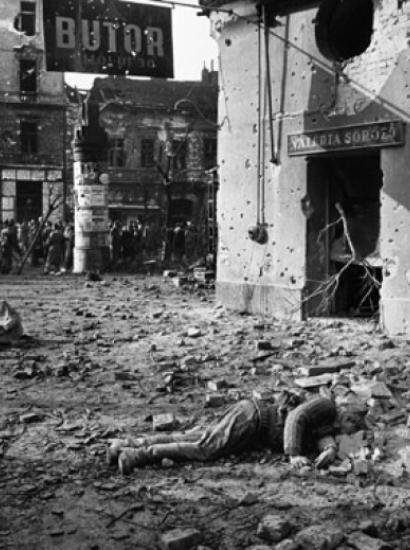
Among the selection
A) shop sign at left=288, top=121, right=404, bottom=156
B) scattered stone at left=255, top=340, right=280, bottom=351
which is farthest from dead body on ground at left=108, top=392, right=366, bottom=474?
shop sign at left=288, top=121, right=404, bottom=156

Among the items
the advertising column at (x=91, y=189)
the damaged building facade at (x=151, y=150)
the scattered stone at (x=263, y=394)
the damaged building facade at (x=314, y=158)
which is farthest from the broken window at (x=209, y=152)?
the scattered stone at (x=263, y=394)

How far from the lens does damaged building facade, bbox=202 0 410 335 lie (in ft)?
30.8

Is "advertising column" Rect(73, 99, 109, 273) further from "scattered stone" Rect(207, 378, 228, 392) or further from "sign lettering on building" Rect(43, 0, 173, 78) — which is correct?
"scattered stone" Rect(207, 378, 228, 392)

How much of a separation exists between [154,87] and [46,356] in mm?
34001

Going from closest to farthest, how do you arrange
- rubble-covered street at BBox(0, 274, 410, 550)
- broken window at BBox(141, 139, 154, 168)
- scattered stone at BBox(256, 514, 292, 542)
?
1. scattered stone at BBox(256, 514, 292, 542)
2. rubble-covered street at BBox(0, 274, 410, 550)
3. broken window at BBox(141, 139, 154, 168)

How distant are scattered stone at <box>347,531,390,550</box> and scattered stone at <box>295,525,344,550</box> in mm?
65

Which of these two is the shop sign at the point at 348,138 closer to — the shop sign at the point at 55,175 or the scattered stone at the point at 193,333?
the scattered stone at the point at 193,333

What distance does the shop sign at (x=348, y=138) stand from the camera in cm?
927

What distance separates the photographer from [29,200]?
3662cm

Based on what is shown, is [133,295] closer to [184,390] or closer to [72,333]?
[72,333]

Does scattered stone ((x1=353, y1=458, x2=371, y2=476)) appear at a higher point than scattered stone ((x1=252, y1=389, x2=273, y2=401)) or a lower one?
lower

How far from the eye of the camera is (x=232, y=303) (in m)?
12.0

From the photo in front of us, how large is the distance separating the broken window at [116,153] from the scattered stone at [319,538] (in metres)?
35.5

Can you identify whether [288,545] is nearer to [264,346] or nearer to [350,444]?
[350,444]
